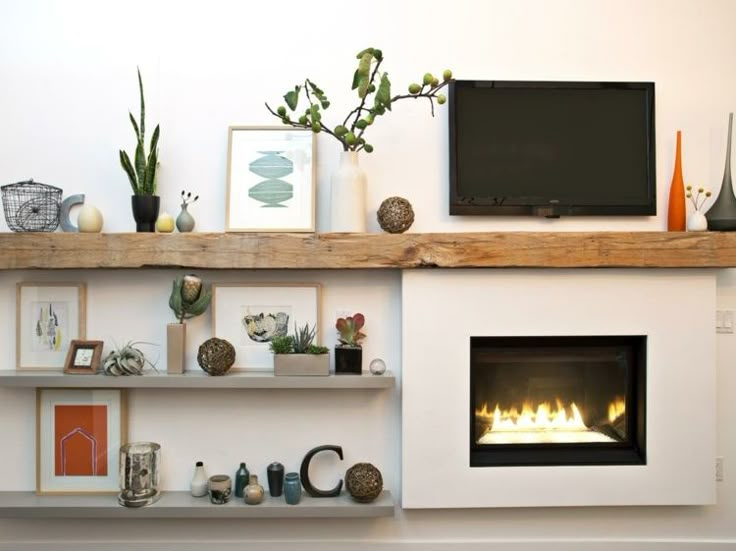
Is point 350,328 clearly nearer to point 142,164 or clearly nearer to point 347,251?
point 347,251

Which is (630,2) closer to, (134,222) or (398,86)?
(398,86)

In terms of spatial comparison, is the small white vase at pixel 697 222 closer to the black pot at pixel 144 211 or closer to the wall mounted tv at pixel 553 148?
the wall mounted tv at pixel 553 148

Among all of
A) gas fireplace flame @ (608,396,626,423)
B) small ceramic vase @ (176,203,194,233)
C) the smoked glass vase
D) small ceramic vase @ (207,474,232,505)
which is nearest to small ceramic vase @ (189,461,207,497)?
small ceramic vase @ (207,474,232,505)

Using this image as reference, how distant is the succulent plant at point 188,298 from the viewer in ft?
7.73

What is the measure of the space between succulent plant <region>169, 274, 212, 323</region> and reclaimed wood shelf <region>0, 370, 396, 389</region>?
0.24 meters

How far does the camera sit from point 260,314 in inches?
97.3

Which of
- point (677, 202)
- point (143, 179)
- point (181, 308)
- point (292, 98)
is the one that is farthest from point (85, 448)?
point (677, 202)

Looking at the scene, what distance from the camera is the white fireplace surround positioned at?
2.40m

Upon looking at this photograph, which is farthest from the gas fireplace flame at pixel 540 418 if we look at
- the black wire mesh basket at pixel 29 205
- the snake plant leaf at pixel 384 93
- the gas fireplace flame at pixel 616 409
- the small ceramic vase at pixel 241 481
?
the black wire mesh basket at pixel 29 205

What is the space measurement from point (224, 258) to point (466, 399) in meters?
1.05

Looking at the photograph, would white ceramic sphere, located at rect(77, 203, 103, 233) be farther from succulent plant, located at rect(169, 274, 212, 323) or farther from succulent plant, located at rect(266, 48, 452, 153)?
succulent plant, located at rect(266, 48, 452, 153)

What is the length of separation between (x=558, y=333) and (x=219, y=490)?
4.63 ft

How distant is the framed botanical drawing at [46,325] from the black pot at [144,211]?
0.36m

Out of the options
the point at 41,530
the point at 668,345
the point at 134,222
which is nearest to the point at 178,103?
the point at 134,222
